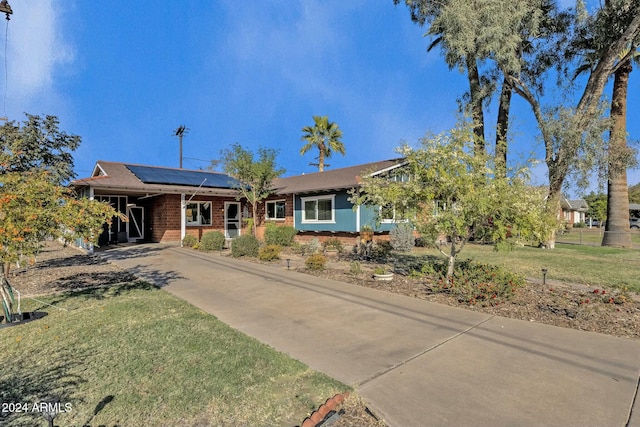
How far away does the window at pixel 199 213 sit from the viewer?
1869 cm

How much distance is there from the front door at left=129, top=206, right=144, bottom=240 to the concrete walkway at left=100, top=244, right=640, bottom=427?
14.7 metres

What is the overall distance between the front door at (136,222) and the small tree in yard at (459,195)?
1683 cm

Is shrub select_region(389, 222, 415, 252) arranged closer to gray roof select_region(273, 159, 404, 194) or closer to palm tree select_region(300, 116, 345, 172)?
gray roof select_region(273, 159, 404, 194)

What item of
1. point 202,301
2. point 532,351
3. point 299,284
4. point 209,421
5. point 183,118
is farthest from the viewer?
point 183,118

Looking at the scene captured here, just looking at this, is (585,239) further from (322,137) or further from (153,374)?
(153,374)

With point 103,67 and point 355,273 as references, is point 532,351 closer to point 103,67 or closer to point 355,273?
point 355,273

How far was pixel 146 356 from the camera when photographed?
3680 mm

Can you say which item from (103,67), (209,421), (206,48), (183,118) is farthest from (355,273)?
(183,118)

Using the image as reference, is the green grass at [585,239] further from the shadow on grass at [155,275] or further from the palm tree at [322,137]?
the shadow on grass at [155,275]

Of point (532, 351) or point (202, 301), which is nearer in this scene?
point (532, 351)

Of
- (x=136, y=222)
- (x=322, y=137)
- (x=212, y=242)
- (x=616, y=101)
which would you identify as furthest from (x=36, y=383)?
(x=322, y=137)

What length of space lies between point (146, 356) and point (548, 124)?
1858cm

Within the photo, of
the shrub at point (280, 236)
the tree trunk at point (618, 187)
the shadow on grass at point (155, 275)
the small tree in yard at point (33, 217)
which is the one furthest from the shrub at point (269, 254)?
the tree trunk at point (618, 187)

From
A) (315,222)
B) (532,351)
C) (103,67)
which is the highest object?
(103,67)
